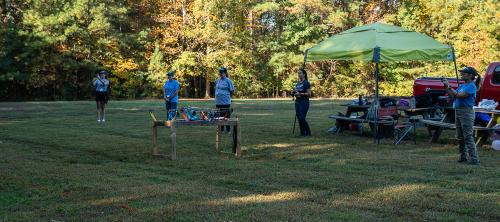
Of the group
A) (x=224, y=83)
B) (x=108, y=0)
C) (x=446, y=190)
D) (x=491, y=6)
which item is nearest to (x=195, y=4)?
(x=108, y=0)

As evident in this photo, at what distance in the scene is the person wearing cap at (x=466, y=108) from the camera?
9312 mm

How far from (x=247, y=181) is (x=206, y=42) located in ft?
119

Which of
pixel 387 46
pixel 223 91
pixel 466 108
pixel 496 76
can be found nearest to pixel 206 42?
pixel 223 91

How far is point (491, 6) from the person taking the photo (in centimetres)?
3869

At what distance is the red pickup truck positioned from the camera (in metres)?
13.0

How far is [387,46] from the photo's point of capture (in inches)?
497

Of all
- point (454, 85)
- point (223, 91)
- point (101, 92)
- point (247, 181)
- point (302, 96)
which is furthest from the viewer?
point (101, 92)

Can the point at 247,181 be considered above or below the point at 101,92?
below

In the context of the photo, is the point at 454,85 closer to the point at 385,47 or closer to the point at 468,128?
the point at 385,47

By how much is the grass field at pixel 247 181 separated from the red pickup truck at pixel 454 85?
150 cm

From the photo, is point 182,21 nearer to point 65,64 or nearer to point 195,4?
point 195,4

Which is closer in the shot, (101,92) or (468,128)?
(468,128)

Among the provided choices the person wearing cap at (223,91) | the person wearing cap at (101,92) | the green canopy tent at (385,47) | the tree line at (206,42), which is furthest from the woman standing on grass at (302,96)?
the tree line at (206,42)

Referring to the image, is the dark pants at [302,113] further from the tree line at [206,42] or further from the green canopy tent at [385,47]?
the tree line at [206,42]
